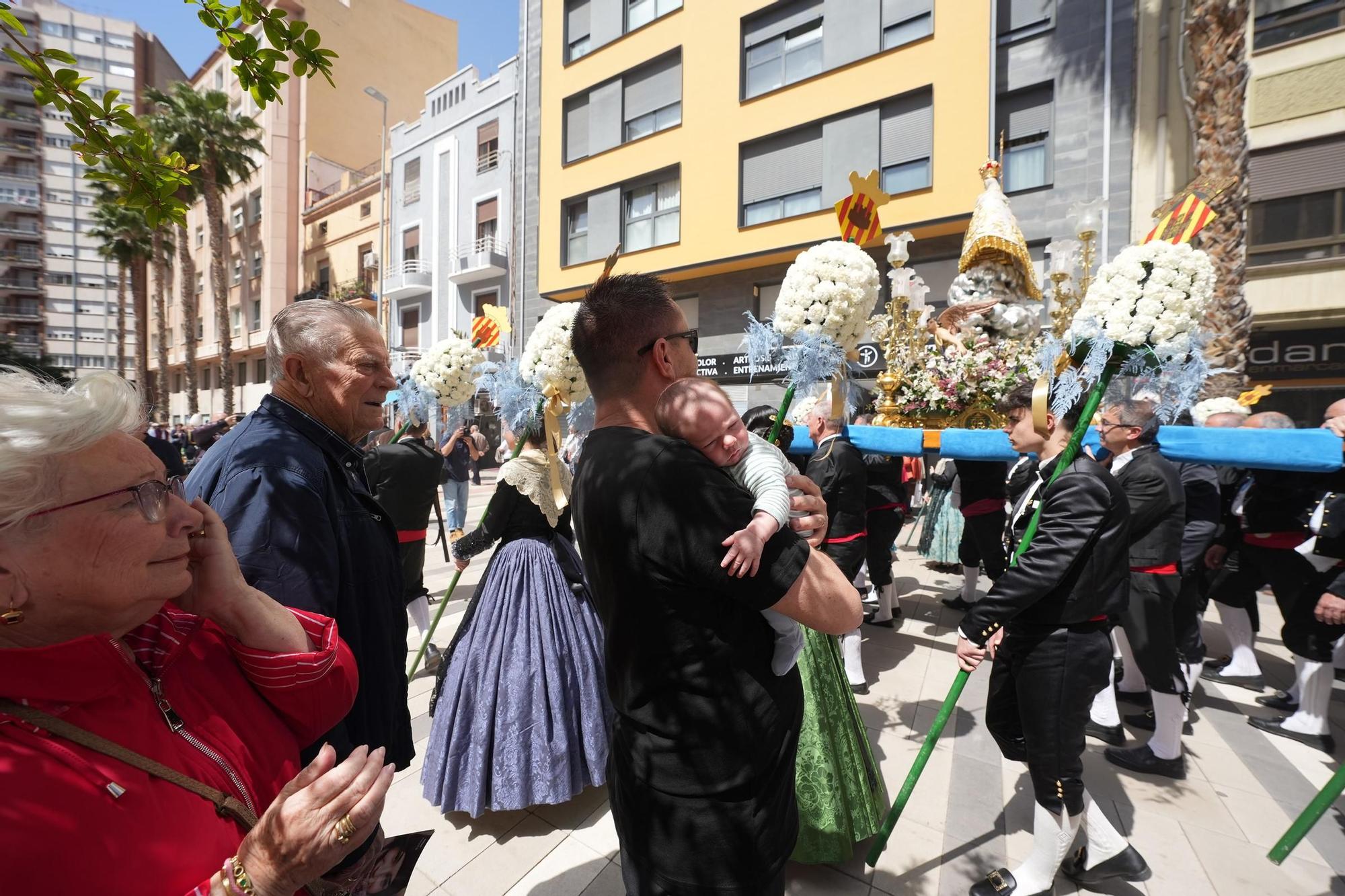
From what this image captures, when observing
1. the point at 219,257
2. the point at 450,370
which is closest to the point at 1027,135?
the point at 450,370

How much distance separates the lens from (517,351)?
21.3 m

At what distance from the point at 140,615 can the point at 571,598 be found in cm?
265

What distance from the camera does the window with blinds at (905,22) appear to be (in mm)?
12648

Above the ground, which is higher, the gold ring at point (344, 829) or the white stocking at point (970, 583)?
the gold ring at point (344, 829)

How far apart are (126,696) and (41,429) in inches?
18.6

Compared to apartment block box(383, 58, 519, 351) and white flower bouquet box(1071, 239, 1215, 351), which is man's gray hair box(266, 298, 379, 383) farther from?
apartment block box(383, 58, 519, 351)

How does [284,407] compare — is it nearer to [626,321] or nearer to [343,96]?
[626,321]

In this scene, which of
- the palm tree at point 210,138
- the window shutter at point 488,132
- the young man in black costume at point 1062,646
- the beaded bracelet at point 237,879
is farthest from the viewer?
the palm tree at point 210,138

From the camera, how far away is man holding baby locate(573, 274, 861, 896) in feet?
4.50

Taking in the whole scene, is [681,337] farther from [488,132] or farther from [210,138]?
[210,138]

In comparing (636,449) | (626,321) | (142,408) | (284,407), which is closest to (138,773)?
(142,408)

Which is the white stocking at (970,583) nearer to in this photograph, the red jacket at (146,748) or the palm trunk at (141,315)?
the red jacket at (146,748)

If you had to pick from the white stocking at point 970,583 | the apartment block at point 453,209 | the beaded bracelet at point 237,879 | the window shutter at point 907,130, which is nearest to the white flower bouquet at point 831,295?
the beaded bracelet at point 237,879

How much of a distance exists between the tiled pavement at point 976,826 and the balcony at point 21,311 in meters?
66.3
